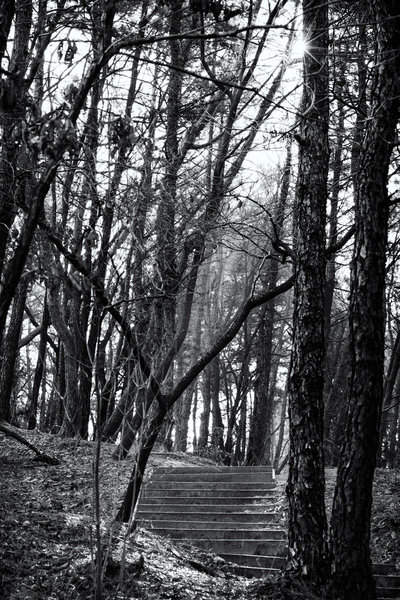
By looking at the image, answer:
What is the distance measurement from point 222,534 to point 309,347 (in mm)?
3314

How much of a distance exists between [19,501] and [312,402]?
3.89 metres

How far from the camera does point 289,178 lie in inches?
539

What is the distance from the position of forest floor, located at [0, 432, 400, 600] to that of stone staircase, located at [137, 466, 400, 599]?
0.46 metres

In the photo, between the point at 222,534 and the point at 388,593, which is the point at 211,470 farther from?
the point at 388,593

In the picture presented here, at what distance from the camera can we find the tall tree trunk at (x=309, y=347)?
6020 millimetres

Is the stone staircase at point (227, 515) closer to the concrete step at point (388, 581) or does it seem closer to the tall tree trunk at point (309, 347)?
the concrete step at point (388, 581)

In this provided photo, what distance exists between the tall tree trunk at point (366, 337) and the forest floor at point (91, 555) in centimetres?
68

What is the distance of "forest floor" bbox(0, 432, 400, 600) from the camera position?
515cm

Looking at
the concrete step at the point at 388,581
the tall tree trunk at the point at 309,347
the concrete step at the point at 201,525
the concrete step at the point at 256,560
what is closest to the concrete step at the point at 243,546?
the concrete step at the point at 256,560

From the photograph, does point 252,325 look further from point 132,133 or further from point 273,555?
point 132,133

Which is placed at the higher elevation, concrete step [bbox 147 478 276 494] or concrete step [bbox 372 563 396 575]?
concrete step [bbox 147 478 276 494]

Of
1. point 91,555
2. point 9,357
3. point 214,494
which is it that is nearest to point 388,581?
point 91,555

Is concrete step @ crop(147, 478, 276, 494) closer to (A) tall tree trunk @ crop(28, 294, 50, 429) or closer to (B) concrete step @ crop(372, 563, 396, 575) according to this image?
(B) concrete step @ crop(372, 563, 396, 575)

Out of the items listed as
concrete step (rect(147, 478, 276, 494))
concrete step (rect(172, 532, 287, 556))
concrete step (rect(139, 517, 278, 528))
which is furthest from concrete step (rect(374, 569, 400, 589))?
concrete step (rect(147, 478, 276, 494))
